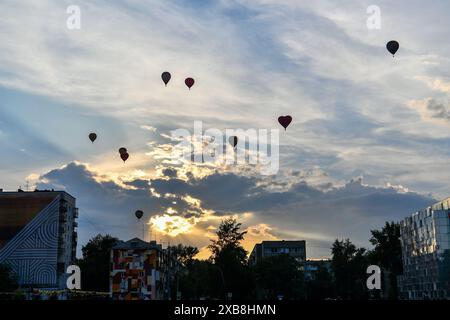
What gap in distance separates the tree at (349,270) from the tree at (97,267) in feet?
191

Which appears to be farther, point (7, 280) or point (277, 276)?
point (277, 276)

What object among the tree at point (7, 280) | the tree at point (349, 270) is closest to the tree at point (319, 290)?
the tree at point (349, 270)

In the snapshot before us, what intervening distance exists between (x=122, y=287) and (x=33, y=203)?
27932 millimetres

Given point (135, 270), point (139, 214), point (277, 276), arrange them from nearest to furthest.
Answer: point (139, 214), point (135, 270), point (277, 276)

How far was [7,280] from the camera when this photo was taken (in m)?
106

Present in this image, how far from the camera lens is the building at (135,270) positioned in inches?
5207

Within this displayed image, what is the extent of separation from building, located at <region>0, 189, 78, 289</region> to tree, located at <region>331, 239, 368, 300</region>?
237 feet

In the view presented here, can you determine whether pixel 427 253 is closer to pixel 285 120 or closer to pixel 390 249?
pixel 390 249

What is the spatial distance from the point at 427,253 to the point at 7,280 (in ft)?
257

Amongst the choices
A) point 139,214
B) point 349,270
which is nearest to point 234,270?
point 139,214

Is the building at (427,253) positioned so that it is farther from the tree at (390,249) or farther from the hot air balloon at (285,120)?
the hot air balloon at (285,120)
